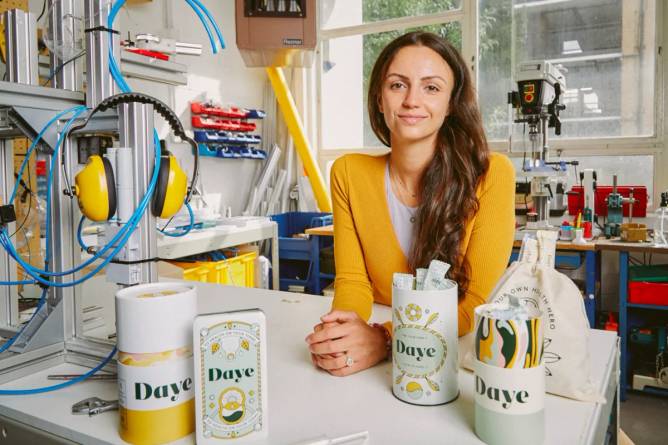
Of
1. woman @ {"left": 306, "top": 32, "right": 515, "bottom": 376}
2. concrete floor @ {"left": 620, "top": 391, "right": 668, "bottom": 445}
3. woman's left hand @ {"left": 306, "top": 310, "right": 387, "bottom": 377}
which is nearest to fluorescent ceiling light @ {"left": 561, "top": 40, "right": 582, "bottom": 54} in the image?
concrete floor @ {"left": 620, "top": 391, "right": 668, "bottom": 445}

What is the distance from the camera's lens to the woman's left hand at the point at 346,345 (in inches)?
32.4

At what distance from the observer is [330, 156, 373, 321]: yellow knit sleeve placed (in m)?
1.19

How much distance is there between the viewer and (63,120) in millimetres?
902

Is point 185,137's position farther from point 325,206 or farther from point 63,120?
point 325,206

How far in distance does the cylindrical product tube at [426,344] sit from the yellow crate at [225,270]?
187 cm

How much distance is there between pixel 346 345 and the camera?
827 mm

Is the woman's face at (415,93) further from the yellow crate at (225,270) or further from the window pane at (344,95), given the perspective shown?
the window pane at (344,95)

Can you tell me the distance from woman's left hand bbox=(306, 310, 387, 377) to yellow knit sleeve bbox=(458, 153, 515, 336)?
24 centimetres

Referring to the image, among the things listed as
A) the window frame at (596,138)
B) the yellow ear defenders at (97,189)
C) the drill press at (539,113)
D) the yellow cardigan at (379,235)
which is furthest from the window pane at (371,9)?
the yellow ear defenders at (97,189)

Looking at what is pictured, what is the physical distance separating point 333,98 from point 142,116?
12.1 ft

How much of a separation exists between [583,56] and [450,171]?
272 centimetres

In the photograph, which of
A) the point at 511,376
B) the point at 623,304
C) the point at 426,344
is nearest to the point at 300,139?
the point at 623,304

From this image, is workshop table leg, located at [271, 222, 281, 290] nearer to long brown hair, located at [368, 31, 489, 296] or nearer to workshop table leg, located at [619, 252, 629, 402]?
workshop table leg, located at [619, 252, 629, 402]

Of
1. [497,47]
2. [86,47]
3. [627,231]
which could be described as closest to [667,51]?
[497,47]
